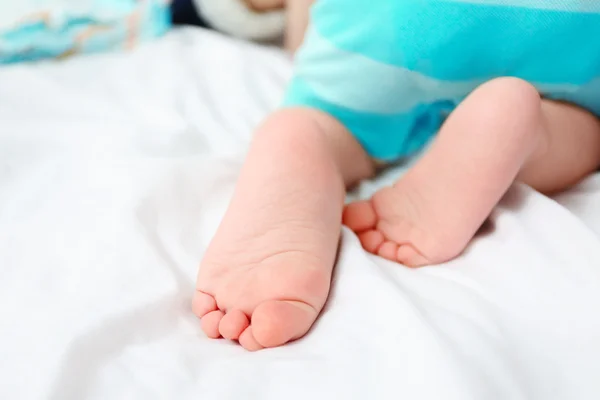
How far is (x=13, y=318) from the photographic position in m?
0.44

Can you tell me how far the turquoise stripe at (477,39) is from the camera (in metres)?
0.57

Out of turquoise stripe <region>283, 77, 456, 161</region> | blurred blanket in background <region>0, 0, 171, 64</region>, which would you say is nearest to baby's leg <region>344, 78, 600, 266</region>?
turquoise stripe <region>283, 77, 456, 161</region>

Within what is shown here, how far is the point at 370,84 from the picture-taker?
→ 64 cm

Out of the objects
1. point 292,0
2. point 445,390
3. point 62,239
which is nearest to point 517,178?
point 445,390

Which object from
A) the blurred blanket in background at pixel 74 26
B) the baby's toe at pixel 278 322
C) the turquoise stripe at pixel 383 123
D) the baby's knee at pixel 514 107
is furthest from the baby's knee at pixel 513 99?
the blurred blanket in background at pixel 74 26

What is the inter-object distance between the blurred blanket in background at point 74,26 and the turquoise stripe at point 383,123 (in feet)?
1.64

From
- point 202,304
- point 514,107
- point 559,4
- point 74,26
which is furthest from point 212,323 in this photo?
point 74,26

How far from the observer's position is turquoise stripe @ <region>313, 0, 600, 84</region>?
57cm

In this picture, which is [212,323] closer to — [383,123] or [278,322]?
[278,322]

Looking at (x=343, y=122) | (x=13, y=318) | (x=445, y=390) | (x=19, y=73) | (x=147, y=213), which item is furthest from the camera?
(x=19, y=73)

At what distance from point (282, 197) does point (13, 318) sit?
226 millimetres

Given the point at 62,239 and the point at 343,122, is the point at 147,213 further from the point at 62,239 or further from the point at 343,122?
the point at 343,122

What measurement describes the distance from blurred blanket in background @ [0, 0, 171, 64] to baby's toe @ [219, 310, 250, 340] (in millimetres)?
737

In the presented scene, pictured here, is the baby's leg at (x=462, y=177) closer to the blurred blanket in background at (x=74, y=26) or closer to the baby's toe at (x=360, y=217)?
the baby's toe at (x=360, y=217)
